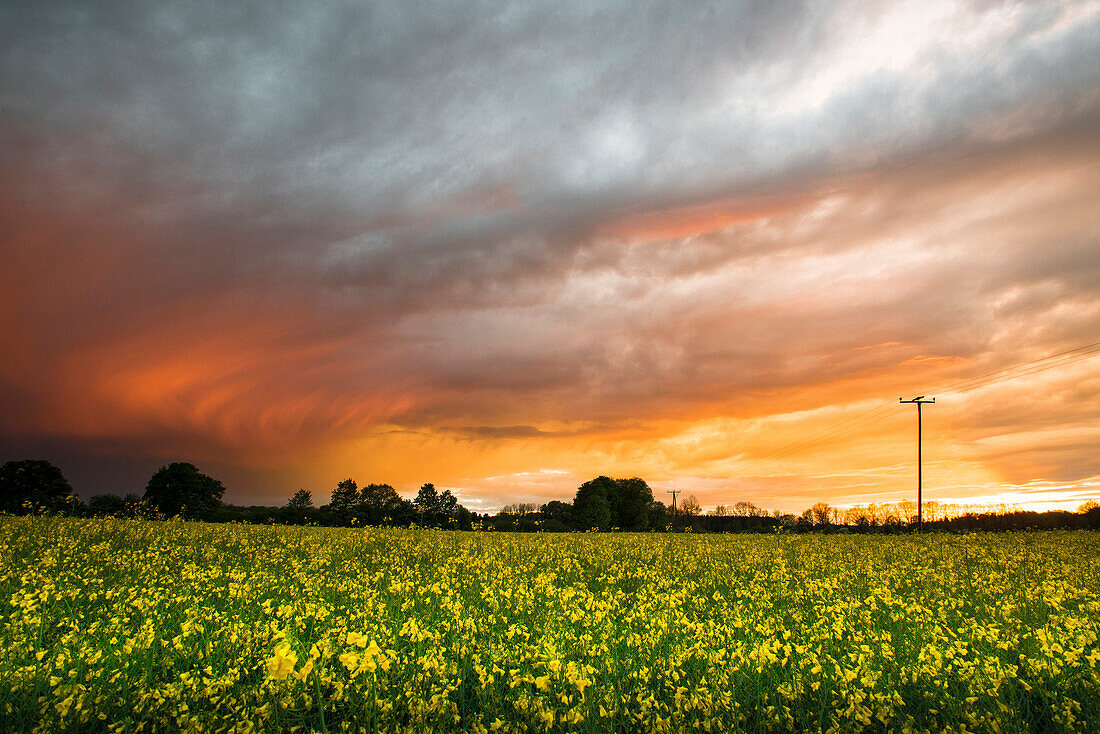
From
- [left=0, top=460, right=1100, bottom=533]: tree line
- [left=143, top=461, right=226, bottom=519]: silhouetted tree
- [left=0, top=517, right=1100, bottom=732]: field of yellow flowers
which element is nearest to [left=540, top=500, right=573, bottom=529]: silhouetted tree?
[left=0, top=460, right=1100, bottom=533]: tree line

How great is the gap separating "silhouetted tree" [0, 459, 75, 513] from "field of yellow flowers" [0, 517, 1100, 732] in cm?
4289

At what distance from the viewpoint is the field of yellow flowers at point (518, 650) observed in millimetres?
5105

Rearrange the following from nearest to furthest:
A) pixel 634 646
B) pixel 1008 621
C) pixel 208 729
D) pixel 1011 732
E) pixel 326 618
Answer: pixel 208 729 < pixel 1011 732 < pixel 634 646 < pixel 326 618 < pixel 1008 621

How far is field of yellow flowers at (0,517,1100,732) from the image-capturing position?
5105mm

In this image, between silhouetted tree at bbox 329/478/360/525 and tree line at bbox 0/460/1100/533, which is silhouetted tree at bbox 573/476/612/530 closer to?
tree line at bbox 0/460/1100/533

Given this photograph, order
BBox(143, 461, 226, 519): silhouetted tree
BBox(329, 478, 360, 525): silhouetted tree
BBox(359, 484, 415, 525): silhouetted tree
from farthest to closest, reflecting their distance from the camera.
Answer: BBox(329, 478, 360, 525): silhouetted tree
BBox(143, 461, 226, 519): silhouetted tree
BBox(359, 484, 415, 525): silhouetted tree

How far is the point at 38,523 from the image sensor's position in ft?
62.1

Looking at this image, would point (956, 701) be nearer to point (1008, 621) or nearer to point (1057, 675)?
point (1057, 675)

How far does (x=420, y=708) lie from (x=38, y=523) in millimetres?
20742

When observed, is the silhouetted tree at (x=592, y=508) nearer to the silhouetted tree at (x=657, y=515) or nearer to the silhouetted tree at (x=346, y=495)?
the silhouetted tree at (x=657, y=515)

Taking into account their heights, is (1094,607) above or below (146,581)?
above

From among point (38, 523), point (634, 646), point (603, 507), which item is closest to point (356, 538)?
point (38, 523)

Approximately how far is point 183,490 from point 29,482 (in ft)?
35.6

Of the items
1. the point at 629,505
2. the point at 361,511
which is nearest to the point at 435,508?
the point at 361,511
